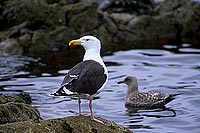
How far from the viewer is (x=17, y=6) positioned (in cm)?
2105

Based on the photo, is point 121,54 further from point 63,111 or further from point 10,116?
point 10,116

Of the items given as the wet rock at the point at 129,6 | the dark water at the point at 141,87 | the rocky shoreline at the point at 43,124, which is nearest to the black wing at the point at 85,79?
the rocky shoreline at the point at 43,124

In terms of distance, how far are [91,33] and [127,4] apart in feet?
16.1

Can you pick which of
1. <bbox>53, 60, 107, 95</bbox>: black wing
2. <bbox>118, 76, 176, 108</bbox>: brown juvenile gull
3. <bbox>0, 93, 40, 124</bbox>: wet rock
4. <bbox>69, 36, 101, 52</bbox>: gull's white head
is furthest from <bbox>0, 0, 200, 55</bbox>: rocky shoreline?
<bbox>53, 60, 107, 95</bbox>: black wing

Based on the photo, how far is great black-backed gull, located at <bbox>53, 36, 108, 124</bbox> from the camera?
25.9 feet

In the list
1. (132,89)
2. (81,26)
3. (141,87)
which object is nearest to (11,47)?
(81,26)

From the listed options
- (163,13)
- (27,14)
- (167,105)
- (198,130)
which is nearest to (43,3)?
(27,14)

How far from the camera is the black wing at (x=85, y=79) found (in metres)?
7.90

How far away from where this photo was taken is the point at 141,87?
51.7ft

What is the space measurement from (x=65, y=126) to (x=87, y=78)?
89cm

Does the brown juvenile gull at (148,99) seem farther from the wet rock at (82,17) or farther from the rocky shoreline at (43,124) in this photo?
the wet rock at (82,17)

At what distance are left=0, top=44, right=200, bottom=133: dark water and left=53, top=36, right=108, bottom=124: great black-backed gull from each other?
2.88 meters

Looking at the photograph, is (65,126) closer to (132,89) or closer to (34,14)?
(132,89)

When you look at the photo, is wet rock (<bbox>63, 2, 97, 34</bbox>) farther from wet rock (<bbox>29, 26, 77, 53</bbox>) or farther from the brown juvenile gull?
the brown juvenile gull
